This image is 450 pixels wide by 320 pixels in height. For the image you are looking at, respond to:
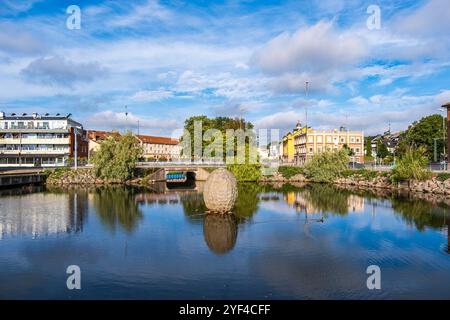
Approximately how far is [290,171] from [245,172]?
1063 cm

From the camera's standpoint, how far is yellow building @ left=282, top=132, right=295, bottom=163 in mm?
136125

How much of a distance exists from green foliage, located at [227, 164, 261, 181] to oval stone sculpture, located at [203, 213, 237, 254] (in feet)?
136

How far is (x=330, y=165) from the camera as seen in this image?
228 feet

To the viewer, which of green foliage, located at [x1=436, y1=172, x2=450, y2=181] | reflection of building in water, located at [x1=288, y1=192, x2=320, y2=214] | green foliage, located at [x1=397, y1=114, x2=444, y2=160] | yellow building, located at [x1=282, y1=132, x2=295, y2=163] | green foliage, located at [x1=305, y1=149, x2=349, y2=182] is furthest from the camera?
yellow building, located at [x1=282, y1=132, x2=295, y2=163]

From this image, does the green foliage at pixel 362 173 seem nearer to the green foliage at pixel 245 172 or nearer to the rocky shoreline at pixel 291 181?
the rocky shoreline at pixel 291 181

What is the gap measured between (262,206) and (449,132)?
155ft

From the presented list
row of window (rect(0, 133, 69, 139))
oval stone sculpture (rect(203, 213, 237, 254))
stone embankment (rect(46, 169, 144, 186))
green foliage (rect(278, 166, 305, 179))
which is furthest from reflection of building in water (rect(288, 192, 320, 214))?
row of window (rect(0, 133, 69, 139))

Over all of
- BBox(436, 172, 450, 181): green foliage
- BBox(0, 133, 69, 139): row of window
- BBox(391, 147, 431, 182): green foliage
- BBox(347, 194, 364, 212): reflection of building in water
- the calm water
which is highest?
BBox(0, 133, 69, 139): row of window

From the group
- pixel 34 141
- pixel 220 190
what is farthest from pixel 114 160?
pixel 220 190

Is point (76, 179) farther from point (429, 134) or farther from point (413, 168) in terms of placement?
point (429, 134)

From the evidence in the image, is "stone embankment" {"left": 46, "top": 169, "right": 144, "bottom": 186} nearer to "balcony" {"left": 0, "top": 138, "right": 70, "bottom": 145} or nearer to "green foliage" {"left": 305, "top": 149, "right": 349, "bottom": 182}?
"balcony" {"left": 0, "top": 138, "right": 70, "bottom": 145}

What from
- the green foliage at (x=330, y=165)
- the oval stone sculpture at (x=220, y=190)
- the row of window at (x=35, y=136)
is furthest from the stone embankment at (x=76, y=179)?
the oval stone sculpture at (x=220, y=190)
